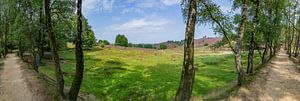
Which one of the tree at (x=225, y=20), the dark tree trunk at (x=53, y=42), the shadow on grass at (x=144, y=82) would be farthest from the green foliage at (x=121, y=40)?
the dark tree trunk at (x=53, y=42)

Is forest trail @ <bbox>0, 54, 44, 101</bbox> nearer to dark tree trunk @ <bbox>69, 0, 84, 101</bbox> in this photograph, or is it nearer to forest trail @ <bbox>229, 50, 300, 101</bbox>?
dark tree trunk @ <bbox>69, 0, 84, 101</bbox>

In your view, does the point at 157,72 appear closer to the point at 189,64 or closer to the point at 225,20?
the point at 225,20

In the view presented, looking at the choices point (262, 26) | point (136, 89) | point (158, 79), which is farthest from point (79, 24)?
point (262, 26)

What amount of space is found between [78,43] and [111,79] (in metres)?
22.9

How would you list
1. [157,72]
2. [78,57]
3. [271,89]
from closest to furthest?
1. [78,57]
2. [271,89]
3. [157,72]

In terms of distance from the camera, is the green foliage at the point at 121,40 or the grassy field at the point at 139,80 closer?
the grassy field at the point at 139,80

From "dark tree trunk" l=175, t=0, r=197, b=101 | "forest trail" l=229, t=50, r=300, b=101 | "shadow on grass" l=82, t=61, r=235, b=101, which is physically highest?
"dark tree trunk" l=175, t=0, r=197, b=101

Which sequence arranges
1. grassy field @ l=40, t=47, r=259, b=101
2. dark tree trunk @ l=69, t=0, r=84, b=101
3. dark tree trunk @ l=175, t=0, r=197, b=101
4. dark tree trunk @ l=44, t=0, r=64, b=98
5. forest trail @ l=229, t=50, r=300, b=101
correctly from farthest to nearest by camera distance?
grassy field @ l=40, t=47, r=259, b=101 → forest trail @ l=229, t=50, r=300, b=101 → dark tree trunk @ l=44, t=0, r=64, b=98 → dark tree trunk @ l=69, t=0, r=84, b=101 → dark tree trunk @ l=175, t=0, r=197, b=101

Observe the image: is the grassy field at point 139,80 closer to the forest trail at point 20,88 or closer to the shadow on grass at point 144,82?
the shadow on grass at point 144,82

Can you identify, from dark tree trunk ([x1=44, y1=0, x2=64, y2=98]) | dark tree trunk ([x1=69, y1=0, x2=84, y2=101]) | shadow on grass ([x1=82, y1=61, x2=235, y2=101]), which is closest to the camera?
dark tree trunk ([x1=69, y1=0, x2=84, y2=101])

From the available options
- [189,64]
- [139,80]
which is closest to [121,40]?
[139,80]

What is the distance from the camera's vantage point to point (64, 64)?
62.2 metres

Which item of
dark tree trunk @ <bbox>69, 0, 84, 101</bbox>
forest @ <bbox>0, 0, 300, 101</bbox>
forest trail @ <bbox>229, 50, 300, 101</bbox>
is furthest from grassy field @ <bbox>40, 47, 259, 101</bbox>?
dark tree trunk @ <bbox>69, 0, 84, 101</bbox>

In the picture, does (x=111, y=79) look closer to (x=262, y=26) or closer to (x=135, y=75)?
(x=135, y=75)
